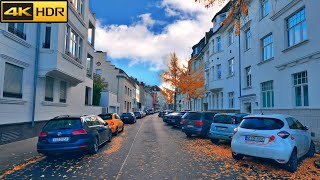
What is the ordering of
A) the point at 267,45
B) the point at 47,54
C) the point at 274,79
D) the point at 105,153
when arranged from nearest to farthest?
the point at 105,153
the point at 47,54
the point at 274,79
the point at 267,45

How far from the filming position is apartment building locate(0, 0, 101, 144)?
37.9 ft

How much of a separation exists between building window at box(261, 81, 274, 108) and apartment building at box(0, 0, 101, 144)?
45.9 feet

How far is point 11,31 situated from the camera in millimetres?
11945

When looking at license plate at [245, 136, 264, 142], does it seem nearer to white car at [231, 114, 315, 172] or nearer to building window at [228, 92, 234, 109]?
white car at [231, 114, 315, 172]

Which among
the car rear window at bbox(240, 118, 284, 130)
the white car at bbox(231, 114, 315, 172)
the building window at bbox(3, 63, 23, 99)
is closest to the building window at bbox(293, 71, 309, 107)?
the white car at bbox(231, 114, 315, 172)

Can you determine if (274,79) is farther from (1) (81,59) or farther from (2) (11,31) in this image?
(2) (11,31)

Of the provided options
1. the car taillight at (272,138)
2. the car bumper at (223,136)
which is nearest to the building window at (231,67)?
the car bumper at (223,136)

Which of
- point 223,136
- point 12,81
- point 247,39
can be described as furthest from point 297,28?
point 12,81

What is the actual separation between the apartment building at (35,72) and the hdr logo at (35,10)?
9.21 ft

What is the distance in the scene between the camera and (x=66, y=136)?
847 cm

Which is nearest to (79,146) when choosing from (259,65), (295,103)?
(295,103)

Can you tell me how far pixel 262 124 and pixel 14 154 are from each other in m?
8.83

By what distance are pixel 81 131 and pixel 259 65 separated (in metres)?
15.2

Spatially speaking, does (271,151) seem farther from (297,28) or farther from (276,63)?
(276,63)
